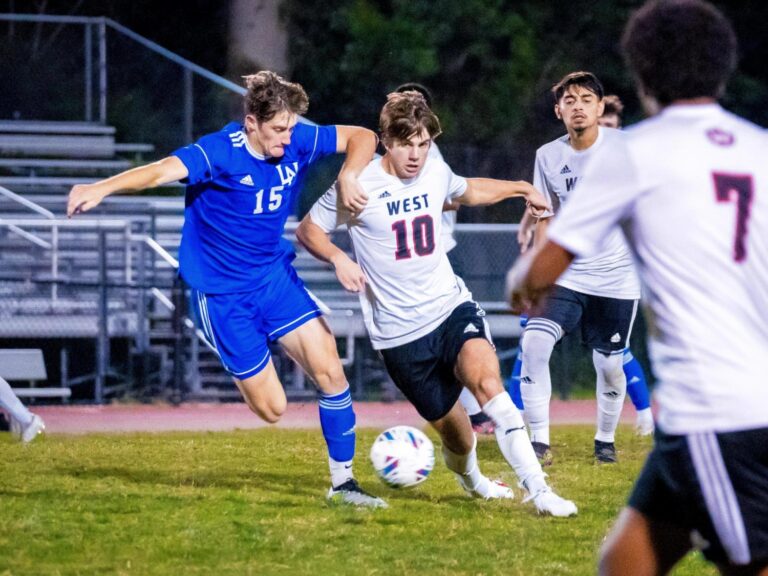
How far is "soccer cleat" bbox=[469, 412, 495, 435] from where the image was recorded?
9375 millimetres

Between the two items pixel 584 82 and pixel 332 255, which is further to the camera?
pixel 584 82

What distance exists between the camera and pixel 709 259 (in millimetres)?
2766

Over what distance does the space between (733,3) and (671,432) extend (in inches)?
754

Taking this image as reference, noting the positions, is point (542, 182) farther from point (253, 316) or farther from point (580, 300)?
point (253, 316)

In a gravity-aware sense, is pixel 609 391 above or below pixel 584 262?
below

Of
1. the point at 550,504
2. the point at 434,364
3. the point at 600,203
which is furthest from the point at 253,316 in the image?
the point at 600,203

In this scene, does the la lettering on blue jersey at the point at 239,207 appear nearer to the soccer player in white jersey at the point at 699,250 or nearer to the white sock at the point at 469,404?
the white sock at the point at 469,404

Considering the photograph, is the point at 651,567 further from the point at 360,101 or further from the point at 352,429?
the point at 360,101

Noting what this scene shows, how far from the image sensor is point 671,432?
2.84 m

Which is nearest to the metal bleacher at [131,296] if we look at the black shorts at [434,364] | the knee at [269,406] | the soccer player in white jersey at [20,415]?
the soccer player in white jersey at [20,415]

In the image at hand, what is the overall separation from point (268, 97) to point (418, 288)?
1.17 m

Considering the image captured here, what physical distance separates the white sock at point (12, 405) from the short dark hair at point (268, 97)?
3.21 m

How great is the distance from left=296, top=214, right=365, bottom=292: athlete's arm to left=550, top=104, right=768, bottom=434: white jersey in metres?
2.90

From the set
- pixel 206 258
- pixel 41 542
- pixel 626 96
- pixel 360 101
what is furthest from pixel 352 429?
pixel 626 96
